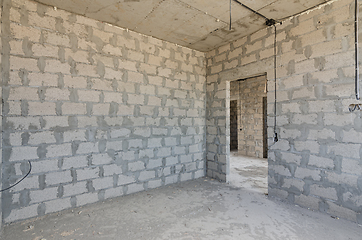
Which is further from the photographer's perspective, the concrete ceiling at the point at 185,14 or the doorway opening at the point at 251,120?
the doorway opening at the point at 251,120

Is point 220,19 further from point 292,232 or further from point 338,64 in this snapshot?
point 292,232

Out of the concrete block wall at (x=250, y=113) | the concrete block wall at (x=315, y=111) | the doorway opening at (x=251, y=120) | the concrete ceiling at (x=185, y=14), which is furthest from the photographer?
the concrete block wall at (x=250, y=113)

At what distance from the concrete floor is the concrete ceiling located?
2.77 metres

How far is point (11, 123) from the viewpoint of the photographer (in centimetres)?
234

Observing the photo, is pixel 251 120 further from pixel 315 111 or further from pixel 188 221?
pixel 188 221

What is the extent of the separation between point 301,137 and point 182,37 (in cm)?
259

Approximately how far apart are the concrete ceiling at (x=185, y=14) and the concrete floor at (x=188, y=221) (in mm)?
2769

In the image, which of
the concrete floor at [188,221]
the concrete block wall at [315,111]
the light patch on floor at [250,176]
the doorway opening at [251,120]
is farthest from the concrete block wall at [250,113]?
the concrete floor at [188,221]

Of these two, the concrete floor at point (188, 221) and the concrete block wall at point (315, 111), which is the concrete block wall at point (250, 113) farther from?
the concrete floor at point (188, 221)

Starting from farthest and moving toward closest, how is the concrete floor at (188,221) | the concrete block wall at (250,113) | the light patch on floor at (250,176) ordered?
the concrete block wall at (250,113)
the light patch on floor at (250,176)
the concrete floor at (188,221)

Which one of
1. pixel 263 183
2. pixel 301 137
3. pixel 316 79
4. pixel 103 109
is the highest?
pixel 316 79

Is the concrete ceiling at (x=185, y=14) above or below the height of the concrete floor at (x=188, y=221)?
above

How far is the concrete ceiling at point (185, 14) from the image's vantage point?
2.54 meters

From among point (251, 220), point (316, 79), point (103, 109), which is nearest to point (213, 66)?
point (316, 79)
